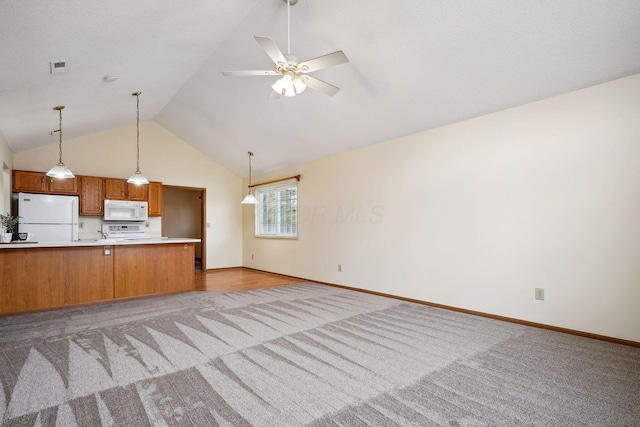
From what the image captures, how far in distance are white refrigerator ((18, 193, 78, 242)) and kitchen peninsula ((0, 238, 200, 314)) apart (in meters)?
1.35

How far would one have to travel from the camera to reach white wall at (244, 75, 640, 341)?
288 cm

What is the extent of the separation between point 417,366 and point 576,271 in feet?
6.70

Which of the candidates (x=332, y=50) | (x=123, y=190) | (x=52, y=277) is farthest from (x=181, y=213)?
(x=332, y=50)

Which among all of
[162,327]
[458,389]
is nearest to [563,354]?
[458,389]

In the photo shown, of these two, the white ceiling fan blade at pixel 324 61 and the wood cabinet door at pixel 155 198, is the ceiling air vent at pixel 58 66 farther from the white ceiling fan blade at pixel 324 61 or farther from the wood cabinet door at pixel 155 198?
the wood cabinet door at pixel 155 198

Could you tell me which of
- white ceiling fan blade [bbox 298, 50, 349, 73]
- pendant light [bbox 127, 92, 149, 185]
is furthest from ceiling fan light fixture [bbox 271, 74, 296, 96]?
pendant light [bbox 127, 92, 149, 185]

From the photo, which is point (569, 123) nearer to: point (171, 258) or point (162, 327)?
point (162, 327)

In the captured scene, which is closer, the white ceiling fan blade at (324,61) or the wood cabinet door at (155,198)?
the white ceiling fan blade at (324,61)

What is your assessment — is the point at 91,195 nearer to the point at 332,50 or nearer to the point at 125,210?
the point at 125,210

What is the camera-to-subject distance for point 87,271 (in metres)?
4.36

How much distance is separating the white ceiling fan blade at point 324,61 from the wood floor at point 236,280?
400 cm

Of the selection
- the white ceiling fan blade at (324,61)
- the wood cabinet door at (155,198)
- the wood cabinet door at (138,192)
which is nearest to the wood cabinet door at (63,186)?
the wood cabinet door at (138,192)

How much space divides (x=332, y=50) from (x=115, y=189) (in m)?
5.08

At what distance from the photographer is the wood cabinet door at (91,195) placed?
570 cm
